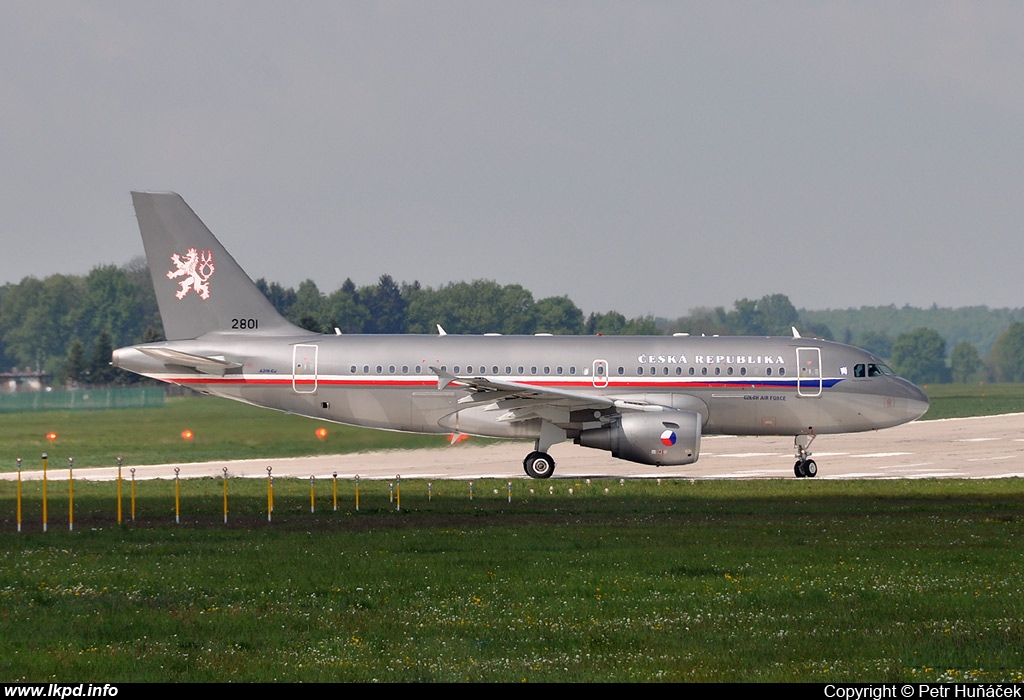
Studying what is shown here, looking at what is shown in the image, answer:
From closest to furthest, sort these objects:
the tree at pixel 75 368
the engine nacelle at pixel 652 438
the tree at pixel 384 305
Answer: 1. the engine nacelle at pixel 652 438
2. the tree at pixel 75 368
3. the tree at pixel 384 305

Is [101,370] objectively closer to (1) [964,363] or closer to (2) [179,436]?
(2) [179,436]

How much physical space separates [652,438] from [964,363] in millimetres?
129619

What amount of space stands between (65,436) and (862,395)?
2468cm

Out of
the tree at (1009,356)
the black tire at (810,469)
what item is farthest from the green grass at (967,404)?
the tree at (1009,356)

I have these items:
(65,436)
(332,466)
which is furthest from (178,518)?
(65,436)

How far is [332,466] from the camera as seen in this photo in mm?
39781

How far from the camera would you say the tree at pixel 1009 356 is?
140 metres

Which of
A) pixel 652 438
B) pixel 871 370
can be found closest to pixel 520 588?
pixel 652 438

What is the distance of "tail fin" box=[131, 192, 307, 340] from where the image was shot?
37312 millimetres

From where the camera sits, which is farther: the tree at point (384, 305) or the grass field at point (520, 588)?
the tree at point (384, 305)

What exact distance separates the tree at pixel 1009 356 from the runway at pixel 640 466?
316 ft

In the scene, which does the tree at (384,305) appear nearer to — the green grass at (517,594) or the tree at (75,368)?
the tree at (75,368)

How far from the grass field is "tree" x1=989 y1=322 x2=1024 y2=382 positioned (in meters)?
118

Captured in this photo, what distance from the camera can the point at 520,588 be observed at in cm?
1684
